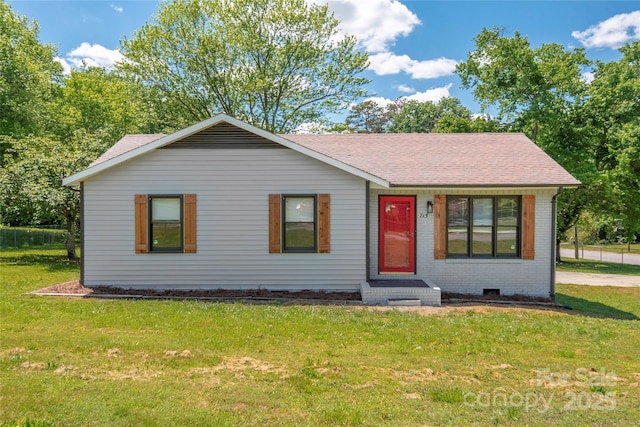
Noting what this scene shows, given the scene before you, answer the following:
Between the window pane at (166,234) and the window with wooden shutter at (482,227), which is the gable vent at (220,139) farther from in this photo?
the window with wooden shutter at (482,227)

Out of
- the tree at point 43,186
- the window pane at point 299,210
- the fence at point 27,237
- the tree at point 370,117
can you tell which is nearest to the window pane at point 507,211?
the window pane at point 299,210

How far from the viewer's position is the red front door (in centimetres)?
1055

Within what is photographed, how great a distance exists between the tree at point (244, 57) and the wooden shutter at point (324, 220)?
1614 centimetres

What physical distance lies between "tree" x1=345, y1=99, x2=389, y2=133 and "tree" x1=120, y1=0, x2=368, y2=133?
32.4 meters

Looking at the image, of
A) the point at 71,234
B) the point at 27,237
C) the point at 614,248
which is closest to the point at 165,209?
the point at 71,234

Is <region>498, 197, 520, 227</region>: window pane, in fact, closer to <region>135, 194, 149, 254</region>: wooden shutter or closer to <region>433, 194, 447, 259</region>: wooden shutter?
<region>433, 194, 447, 259</region>: wooden shutter

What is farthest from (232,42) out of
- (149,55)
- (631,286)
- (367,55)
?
(631,286)

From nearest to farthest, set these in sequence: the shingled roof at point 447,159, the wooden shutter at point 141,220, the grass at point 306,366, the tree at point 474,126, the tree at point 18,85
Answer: the grass at point 306,366 < the wooden shutter at point 141,220 < the shingled roof at point 447,159 < the tree at point 18,85 < the tree at point 474,126

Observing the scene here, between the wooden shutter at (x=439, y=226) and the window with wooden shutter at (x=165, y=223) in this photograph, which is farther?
the wooden shutter at (x=439, y=226)

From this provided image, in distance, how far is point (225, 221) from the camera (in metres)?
9.98

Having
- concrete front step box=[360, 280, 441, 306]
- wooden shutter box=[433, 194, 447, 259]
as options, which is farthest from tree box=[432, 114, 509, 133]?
concrete front step box=[360, 280, 441, 306]

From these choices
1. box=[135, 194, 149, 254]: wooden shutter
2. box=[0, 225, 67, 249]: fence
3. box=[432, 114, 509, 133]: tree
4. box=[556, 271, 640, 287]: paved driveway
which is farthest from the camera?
box=[432, 114, 509, 133]: tree

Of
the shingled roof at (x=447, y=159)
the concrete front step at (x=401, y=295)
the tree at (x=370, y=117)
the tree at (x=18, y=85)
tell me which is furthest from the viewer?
the tree at (x=370, y=117)

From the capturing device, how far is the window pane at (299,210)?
397 inches
